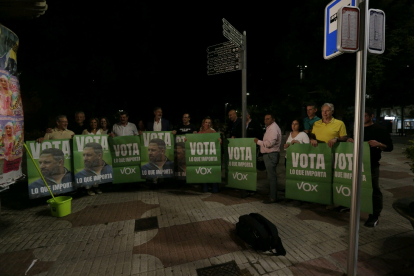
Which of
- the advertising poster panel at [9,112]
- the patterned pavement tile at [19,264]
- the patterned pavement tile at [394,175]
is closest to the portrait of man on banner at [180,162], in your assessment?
the advertising poster panel at [9,112]

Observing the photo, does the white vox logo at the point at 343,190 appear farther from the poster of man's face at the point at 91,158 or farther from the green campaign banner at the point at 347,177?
the poster of man's face at the point at 91,158

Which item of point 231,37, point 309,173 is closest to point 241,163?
point 309,173

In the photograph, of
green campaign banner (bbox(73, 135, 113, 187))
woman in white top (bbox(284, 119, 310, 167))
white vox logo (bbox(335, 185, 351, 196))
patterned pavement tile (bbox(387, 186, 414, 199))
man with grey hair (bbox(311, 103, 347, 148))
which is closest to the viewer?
white vox logo (bbox(335, 185, 351, 196))

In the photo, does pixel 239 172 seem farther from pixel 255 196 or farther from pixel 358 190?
pixel 358 190

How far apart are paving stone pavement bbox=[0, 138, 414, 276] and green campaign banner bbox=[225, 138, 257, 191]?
375 millimetres

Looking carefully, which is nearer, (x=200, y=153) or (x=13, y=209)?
(x=13, y=209)

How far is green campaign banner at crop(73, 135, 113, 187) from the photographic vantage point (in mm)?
5648

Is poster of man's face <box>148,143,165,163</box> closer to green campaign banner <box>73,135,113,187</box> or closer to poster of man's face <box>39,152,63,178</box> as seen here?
green campaign banner <box>73,135,113,187</box>

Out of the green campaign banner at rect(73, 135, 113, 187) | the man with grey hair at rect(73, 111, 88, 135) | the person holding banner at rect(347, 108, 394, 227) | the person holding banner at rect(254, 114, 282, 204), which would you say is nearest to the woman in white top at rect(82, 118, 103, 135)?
the man with grey hair at rect(73, 111, 88, 135)

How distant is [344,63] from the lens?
616 inches

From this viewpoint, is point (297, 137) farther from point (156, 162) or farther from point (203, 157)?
point (156, 162)

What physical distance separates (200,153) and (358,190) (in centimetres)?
397

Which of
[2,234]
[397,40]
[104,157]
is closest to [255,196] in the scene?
[104,157]

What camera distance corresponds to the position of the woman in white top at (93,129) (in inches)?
242
